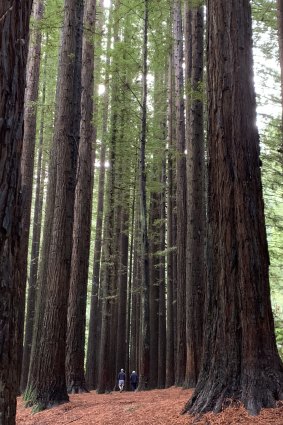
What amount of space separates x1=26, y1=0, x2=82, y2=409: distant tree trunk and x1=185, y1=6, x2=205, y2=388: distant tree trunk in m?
3.11

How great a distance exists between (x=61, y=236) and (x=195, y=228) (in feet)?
12.9

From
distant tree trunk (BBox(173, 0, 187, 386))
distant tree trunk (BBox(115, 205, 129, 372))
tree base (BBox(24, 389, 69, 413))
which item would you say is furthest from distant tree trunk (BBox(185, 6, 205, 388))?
distant tree trunk (BBox(115, 205, 129, 372))

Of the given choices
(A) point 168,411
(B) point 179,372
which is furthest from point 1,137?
(B) point 179,372

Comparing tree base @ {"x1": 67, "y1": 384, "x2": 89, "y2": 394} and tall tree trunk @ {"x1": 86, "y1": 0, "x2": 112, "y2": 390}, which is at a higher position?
tall tree trunk @ {"x1": 86, "y1": 0, "x2": 112, "y2": 390}

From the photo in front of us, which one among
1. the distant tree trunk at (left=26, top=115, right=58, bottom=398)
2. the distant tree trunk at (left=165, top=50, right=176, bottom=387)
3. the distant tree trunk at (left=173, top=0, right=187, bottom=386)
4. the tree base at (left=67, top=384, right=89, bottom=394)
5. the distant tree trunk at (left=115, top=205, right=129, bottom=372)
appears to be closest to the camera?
the distant tree trunk at (left=26, top=115, right=58, bottom=398)

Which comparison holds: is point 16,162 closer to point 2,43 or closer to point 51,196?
point 2,43

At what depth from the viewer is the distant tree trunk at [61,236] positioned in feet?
27.9

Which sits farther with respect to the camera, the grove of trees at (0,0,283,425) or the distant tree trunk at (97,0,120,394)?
the distant tree trunk at (97,0,120,394)

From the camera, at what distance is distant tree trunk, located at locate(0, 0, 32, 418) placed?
8.84 ft


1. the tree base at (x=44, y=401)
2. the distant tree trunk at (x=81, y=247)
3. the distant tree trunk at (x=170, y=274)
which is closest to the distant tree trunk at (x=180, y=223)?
the distant tree trunk at (x=170, y=274)

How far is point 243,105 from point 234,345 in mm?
2983

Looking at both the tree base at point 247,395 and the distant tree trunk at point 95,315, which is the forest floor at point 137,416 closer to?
the tree base at point 247,395

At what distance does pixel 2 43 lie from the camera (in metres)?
2.85

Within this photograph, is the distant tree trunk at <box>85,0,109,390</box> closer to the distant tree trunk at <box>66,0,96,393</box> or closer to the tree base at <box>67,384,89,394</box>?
the distant tree trunk at <box>66,0,96,393</box>
